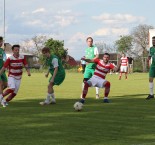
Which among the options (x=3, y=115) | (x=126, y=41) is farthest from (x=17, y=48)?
(x=126, y=41)

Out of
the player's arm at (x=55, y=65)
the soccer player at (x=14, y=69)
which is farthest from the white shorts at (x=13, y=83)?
the player's arm at (x=55, y=65)

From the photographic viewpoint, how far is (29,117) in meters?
10.6

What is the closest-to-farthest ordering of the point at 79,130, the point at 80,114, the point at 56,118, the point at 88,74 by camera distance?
the point at 79,130 < the point at 56,118 < the point at 80,114 < the point at 88,74

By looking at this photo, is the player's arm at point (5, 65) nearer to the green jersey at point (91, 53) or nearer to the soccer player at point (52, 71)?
the soccer player at point (52, 71)

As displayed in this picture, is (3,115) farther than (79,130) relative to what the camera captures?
Yes

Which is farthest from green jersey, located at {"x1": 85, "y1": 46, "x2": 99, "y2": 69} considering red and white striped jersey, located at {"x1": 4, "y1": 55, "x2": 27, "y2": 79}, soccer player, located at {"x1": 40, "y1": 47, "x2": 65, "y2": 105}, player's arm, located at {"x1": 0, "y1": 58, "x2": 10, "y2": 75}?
player's arm, located at {"x1": 0, "y1": 58, "x2": 10, "y2": 75}

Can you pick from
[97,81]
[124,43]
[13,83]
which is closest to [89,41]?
[97,81]

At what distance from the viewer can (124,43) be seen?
4220 inches

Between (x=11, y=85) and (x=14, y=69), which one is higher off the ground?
(x=14, y=69)

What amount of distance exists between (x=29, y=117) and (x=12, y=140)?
10.0 feet

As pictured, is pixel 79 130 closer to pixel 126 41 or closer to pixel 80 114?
pixel 80 114

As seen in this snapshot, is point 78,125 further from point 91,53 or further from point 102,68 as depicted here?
point 91,53

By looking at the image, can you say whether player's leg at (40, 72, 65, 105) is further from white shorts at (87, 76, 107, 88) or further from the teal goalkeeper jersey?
the teal goalkeeper jersey

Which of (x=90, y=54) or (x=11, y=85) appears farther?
(x=90, y=54)
